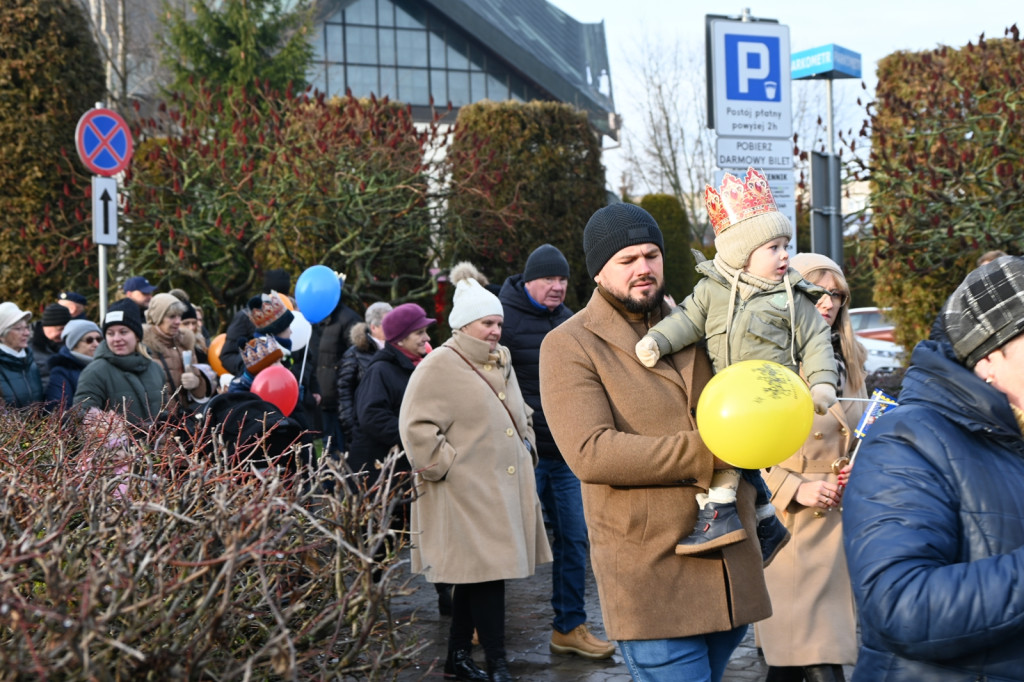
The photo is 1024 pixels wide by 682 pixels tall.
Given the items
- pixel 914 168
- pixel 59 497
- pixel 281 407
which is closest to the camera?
pixel 59 497

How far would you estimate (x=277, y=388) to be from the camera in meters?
Result: 6.40

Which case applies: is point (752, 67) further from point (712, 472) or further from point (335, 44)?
point (335, 44)

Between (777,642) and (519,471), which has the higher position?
(519,471)

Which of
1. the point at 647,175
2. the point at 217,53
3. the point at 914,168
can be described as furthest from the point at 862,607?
the point at 647,175

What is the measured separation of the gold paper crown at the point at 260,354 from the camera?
665cm

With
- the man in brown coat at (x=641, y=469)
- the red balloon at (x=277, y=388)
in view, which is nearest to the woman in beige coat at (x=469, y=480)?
the red balloon at (x=277, y=388)

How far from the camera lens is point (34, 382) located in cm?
827

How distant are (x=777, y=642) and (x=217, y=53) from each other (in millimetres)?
22270

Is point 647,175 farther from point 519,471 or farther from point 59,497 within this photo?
point 59,497

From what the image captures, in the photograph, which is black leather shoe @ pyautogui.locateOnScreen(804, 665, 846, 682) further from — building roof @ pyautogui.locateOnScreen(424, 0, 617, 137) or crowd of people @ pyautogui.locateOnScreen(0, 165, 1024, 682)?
building roof @ pyautogui.locateOnScreen(424, 0, 617, 137)

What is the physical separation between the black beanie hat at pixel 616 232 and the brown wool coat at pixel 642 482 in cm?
21

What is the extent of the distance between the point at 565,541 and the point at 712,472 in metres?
3.28

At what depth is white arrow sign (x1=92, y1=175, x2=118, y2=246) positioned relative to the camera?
998cm

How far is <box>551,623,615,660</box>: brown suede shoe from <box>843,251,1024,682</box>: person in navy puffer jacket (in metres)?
3.90
